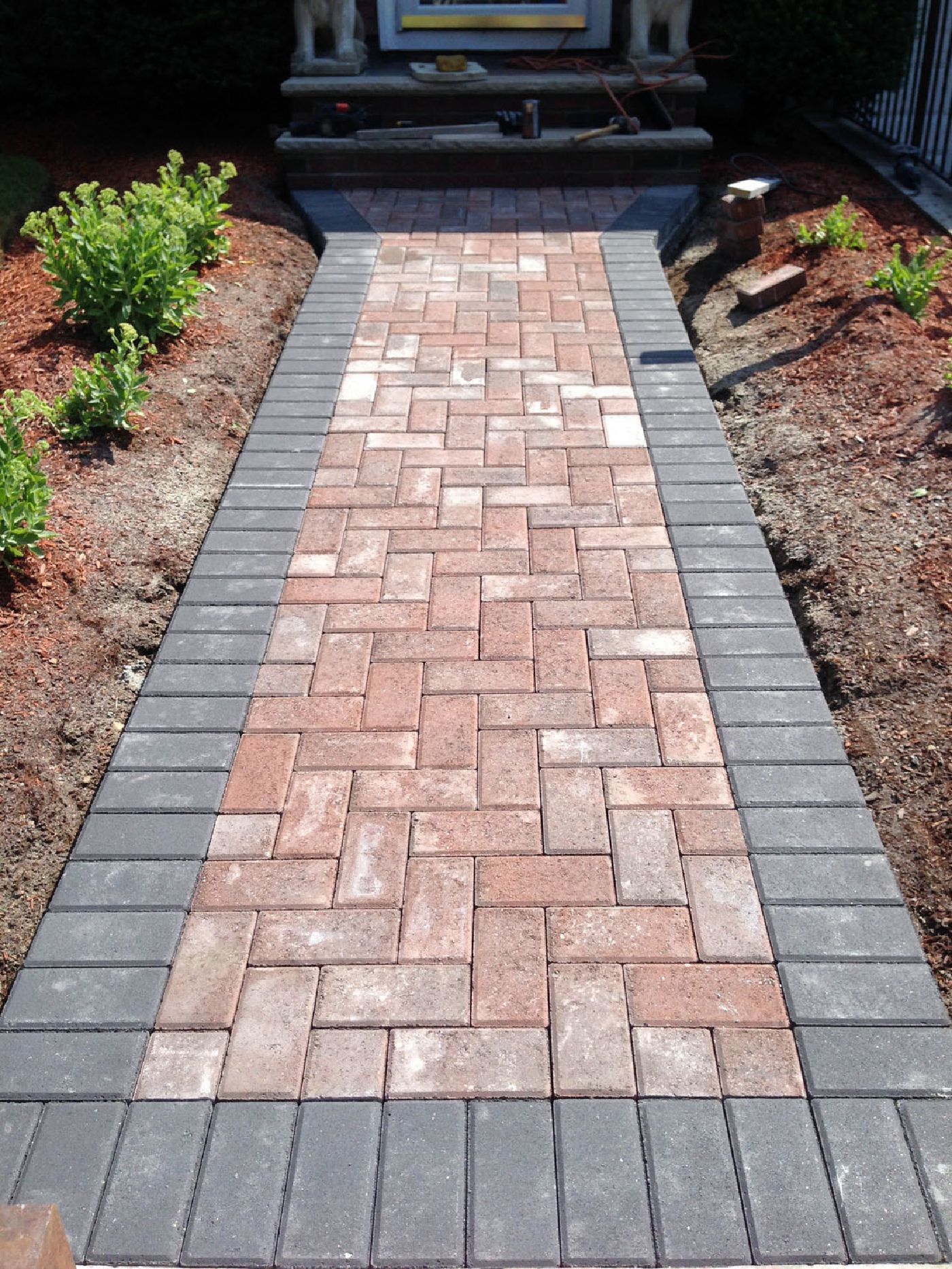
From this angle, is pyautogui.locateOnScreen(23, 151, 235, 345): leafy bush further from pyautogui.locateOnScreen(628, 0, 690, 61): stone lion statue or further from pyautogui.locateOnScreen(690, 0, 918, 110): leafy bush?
pyautogui.locateOnScreen(690, 0, 918, 110): leafy bush

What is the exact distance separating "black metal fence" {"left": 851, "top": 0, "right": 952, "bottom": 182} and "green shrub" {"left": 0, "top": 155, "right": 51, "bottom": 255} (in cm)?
573

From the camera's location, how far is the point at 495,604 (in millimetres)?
3949

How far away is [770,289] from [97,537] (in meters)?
3.53

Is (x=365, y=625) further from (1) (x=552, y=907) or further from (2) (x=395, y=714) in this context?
(1) (x=552, y=907)

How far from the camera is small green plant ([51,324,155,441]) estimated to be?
458 cm

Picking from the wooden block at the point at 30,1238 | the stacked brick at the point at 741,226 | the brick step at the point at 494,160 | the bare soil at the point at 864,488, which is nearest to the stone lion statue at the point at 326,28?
the brick step at the point at 494,160

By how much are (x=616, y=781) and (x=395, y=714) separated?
667 millimetres

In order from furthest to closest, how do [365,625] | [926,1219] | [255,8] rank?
[255,8], [365,625], [926,1219]

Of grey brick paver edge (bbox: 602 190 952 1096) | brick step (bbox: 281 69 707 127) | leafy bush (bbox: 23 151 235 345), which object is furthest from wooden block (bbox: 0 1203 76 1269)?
brick step (bbox: 281 69 707 127)

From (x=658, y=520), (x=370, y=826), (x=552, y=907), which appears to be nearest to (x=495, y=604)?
(x=658, y=520)

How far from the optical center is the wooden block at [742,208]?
6.44m

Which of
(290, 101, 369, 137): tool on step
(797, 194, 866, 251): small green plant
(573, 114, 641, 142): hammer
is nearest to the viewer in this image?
(797, 194, 866, 251): small green plant

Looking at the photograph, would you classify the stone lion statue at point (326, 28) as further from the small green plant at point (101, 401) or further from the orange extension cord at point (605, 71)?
the small green plant at point (101, 401)

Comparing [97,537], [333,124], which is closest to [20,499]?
[97,537]
